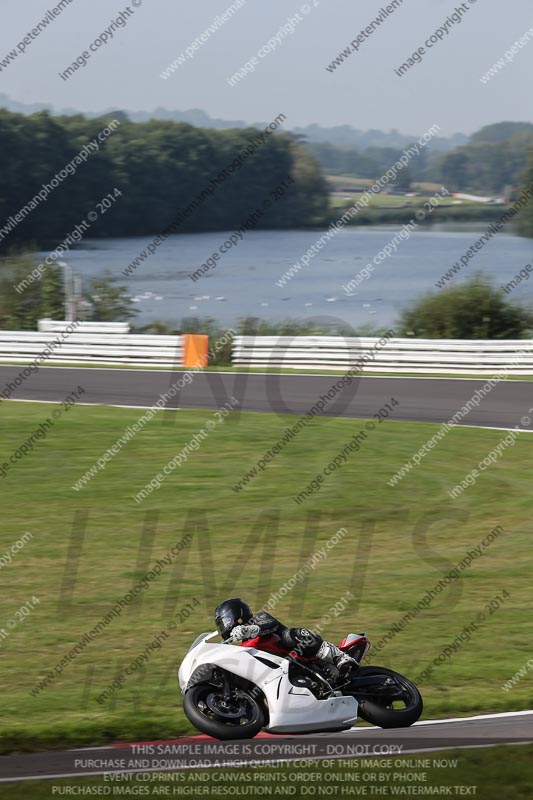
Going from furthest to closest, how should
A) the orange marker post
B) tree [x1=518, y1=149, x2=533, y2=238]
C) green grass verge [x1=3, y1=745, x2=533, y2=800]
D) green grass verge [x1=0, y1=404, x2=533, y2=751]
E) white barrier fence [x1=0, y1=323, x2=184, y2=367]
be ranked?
tree [x1=518, y1=149, x2=533, y2=238]
white barrier fence [x1=0, y1=323, x2=184, y2=367]
the orange marker post
green grass verge [x1=0, y1=404, x2=533, y2=751]
green grass verge [x1=3, y1=745, x2=533, y2=800]

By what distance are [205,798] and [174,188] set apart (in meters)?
49.8

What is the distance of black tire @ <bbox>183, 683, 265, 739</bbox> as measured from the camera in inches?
258

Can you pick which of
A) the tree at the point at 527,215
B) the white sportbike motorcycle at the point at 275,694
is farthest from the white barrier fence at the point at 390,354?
the white sportbike motorcycle at the point at 275,694

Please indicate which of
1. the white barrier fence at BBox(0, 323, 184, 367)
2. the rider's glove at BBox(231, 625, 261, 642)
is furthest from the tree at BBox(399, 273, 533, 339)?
the rider's glove at BBox(231, 625, 261, 642)

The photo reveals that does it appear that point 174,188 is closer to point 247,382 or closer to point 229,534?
point 247,382

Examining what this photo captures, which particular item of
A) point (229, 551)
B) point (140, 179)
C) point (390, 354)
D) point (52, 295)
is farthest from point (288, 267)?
point (229, 551)

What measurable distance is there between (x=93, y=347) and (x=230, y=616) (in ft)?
65.7

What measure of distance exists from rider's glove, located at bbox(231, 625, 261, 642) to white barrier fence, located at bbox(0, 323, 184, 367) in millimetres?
18697

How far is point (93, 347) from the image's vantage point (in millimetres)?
26391

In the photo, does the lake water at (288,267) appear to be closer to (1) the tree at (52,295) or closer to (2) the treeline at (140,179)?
(1) the tree at (52,295)

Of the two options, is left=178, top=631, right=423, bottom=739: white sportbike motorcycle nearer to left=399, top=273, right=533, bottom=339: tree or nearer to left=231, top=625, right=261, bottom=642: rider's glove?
left=231, top=625, right=261, bottom=642: rider's glove

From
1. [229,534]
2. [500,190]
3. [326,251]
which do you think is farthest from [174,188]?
[229,534]

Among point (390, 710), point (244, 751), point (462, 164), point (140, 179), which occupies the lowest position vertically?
point (244, 751)

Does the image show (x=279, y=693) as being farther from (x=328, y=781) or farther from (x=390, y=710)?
(x=390, y=710)
